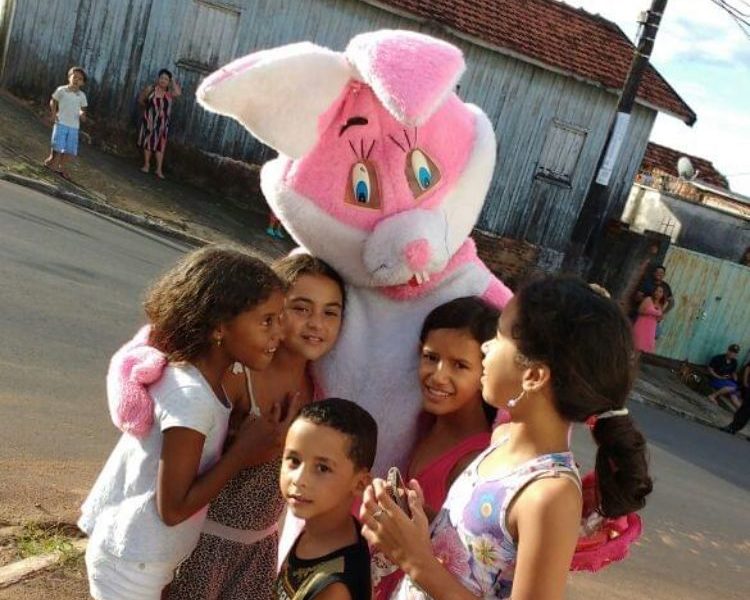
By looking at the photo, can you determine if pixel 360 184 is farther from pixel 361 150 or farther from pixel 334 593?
pixel 334 593

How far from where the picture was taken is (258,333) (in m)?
2.24

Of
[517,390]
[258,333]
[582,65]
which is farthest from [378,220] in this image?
[582,65]

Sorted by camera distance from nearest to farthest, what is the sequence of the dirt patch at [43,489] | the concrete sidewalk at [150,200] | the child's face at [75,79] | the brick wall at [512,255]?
1. the dirt patch at [43,489]
2. the concrete sidewalk at [150,200]
3. the child's face at [75,79]
4. the brick wall at [512,255]

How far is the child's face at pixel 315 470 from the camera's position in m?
2.08

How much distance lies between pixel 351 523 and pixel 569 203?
14.9 metres

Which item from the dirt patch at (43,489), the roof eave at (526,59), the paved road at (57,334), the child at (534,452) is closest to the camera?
the child at (534,452)

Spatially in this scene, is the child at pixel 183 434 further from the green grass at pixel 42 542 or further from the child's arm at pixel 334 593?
the green grass at pixel 42 542

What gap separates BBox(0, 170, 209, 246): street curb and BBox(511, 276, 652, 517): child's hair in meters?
9.64

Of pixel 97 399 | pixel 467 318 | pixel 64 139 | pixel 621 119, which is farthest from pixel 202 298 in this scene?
pixel 621 119

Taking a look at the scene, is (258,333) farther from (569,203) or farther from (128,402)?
(569,203)

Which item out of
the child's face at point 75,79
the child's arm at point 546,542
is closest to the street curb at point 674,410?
the child's face at point 75,79

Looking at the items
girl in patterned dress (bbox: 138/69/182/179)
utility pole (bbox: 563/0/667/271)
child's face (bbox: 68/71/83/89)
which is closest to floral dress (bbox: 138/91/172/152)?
girl in patterned dress (bbox: 138/69/182/179)

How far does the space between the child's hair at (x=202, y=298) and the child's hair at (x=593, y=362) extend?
71cm

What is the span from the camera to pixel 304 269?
252cm
